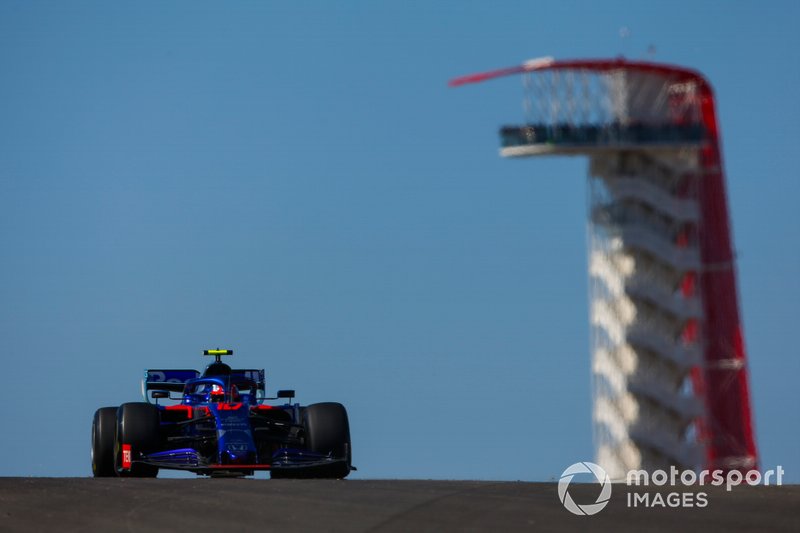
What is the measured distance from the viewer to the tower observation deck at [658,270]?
92250 mm

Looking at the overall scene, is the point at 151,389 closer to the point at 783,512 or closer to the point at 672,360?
the point at 783,512

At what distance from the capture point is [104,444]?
3288 cm

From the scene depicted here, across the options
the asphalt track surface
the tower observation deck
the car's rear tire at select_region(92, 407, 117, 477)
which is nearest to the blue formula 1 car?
the car's rear tire at select_region(92, 407, 117, 477)

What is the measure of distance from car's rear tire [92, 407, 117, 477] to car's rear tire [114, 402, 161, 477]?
54cm

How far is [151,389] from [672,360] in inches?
2335

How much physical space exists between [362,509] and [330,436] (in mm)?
10799

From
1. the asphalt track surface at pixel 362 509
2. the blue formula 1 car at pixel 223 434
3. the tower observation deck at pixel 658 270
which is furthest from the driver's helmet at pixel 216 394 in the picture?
the tower observation deck at pixel 658 270

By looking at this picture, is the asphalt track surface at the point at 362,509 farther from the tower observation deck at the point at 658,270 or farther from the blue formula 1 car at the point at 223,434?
the tower observation deck at the point at 658,270

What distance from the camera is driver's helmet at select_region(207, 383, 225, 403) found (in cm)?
3415

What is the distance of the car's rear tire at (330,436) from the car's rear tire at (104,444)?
364cm

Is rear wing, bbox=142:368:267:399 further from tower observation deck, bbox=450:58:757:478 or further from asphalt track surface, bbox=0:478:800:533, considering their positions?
tower observation deck, bbox=450:58:757:478

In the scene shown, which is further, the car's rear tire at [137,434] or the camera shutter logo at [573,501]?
the car's rear tire at [137,434]

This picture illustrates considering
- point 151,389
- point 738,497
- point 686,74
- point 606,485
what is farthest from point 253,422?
point 686,74

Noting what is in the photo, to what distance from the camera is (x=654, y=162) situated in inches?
3942
